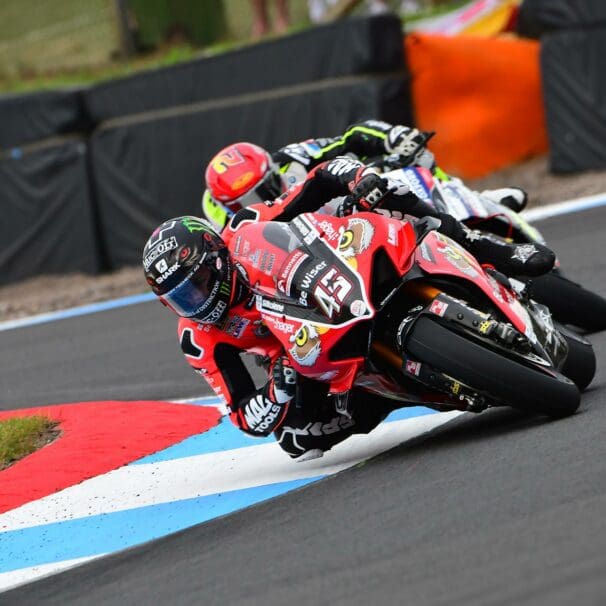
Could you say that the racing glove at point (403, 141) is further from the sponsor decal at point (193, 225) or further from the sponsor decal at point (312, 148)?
the sponsor decal at point (193, 225)

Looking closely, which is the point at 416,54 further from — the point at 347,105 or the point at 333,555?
the point at 333,555

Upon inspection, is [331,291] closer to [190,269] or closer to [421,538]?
[190,269]

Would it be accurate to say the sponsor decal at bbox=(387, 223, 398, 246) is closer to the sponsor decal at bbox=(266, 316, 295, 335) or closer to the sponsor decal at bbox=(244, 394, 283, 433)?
the sponsor decal at bbox=(266, 316, 295, 335)

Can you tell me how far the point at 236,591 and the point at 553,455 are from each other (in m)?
1.22

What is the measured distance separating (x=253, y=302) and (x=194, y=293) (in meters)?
0.33

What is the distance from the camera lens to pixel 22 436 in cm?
704

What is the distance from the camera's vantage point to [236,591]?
3.95 metres

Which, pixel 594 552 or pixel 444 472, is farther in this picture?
pixel 444 472

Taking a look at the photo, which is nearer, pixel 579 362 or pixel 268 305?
pixel 268 305

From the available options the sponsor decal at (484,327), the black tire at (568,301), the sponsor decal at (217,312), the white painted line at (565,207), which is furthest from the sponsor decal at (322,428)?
the white painted line at (565,207)

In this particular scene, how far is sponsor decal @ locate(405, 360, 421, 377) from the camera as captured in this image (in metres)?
5.00

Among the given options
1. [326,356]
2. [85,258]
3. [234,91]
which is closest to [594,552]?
[326,356]

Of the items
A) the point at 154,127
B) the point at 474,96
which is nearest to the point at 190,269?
the point at 474,96

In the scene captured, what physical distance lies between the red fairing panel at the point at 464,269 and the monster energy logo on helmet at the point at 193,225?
2.93 feet
